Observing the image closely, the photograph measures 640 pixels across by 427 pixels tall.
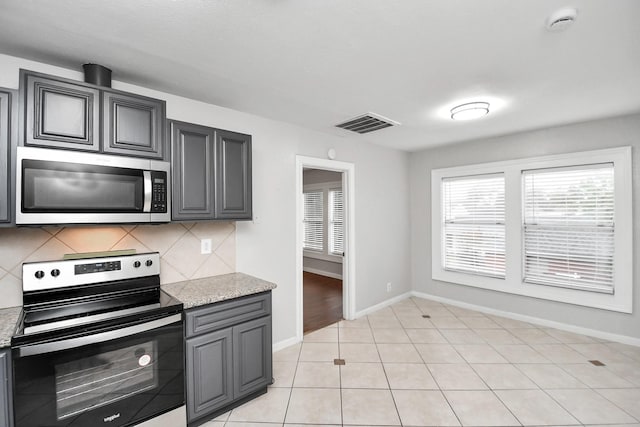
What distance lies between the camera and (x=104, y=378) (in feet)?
5.43

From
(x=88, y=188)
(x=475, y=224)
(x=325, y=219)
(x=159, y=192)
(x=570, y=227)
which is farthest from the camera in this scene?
(x=325, y=219)

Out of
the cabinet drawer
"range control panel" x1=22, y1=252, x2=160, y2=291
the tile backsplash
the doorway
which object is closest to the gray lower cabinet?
the cabinet drawer

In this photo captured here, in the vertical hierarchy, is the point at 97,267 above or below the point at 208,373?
above

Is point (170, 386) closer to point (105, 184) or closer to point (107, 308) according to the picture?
point (107, 308)

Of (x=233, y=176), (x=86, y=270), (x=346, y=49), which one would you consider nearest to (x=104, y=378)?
(x=86, y=270)

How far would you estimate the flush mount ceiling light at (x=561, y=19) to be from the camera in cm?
151

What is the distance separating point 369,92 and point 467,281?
3317 mm

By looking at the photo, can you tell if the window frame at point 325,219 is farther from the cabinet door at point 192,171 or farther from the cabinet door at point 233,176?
the cabinet door at point 192,171

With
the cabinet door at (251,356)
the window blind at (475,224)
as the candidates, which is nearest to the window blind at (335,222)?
the window blind at (475,224)

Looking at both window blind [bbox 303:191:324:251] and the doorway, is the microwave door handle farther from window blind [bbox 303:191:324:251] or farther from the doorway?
window blind [bbox 303:191:324:251]

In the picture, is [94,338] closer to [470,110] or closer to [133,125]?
[133,125]

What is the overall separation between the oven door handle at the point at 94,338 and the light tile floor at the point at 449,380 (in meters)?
0.89

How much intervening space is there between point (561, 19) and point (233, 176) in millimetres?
2339

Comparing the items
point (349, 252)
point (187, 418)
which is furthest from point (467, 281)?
point (187, 418)
